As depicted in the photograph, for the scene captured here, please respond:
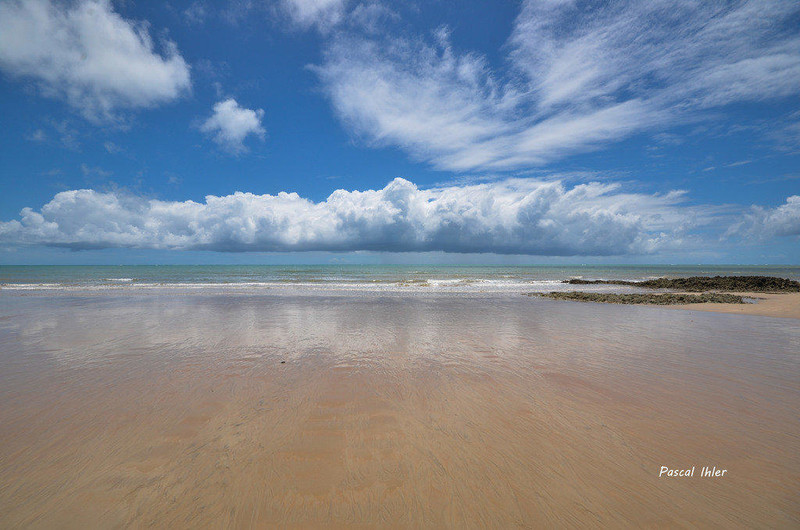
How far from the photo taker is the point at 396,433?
182 inches

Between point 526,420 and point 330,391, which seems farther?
point 330,391

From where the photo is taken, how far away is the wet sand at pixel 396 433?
3.24m

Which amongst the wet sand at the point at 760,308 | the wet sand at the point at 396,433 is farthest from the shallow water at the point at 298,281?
the wet sand at the point at 396,433

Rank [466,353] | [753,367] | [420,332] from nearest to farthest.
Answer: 1. [753,367]
2. [466,353]
3. [420,332]

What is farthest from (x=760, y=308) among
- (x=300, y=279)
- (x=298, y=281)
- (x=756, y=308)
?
(x=300, y=279)

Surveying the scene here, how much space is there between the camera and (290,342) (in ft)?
32.2

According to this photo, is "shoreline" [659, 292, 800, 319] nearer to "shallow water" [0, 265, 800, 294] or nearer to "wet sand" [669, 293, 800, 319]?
"wet sand" [669, 293, 800, 319]

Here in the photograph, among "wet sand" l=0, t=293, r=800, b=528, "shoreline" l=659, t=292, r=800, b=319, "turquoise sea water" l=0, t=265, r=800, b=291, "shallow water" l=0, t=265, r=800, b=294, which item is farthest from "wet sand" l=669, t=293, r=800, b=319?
"turquoise sea water" l=0, t=265, r=800, b=291

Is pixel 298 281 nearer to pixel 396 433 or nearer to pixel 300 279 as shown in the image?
pixel 300 279

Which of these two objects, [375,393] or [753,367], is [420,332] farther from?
[753,367]

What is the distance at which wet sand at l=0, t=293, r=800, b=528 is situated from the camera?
10.6 feet

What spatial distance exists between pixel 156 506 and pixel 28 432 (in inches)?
128

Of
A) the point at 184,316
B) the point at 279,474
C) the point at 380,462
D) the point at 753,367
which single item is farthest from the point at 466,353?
the point at 184,316

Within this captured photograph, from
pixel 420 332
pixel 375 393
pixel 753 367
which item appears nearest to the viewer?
pixel 375 393
